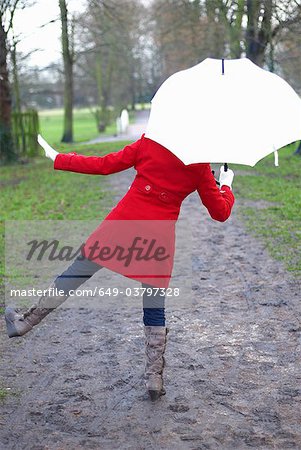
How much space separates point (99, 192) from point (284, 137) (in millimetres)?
9882

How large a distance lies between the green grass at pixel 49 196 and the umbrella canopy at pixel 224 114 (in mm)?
3689

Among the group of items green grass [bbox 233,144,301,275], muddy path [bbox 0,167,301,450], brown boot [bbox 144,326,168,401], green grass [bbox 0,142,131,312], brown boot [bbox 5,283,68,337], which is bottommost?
green grass [bbox 0,142,131,312]

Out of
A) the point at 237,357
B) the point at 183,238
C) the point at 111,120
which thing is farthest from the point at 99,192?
the point at 111,120

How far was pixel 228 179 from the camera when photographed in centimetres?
429

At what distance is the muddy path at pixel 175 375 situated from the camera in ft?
11.8

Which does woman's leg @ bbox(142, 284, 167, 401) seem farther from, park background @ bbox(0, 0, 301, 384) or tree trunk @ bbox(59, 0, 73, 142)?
tree trunk @ bbox(59, 0, 73, 142)

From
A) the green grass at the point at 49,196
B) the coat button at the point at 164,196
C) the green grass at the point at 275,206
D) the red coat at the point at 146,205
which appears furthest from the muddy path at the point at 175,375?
the green grass at the point at 49,196

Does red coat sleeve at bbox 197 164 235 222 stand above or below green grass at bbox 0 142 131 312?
above

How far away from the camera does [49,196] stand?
44.9ft

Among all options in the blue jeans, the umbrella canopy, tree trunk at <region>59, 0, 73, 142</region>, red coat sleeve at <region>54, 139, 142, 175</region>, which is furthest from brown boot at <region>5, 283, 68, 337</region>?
tree trunk at <region>59, 0, 73, 142</region>

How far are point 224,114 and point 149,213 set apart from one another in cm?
71

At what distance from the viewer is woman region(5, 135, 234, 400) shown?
397cm

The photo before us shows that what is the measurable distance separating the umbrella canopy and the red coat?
0.53ft

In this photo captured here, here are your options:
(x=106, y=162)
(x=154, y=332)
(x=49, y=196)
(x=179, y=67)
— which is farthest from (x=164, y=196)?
(x=179, y=67)
